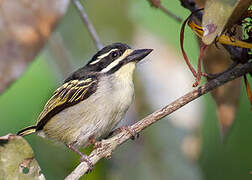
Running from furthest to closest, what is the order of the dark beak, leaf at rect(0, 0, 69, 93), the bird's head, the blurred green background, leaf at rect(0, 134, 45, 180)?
the bird's head < the dark beak < the blurred green background < leaf at rect(0, 0, 69, 93) < leaf at rect(0, 134, 45, 180)

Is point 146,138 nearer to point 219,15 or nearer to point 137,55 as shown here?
point 137,55

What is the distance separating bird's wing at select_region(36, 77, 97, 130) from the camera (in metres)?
3.64

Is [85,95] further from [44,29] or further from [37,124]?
[44,29]

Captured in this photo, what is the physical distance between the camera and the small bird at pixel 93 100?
11.5 ft

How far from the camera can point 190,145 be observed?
12.3 ft

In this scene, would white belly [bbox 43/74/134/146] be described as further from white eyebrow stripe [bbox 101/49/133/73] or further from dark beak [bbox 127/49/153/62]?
dark beak [bbox 127/49/153/62]

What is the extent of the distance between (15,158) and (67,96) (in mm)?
1669

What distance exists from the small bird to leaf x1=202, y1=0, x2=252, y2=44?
1.69 m

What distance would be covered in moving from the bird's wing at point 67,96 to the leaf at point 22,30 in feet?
3.70

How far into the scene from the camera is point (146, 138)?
3820 millimetres

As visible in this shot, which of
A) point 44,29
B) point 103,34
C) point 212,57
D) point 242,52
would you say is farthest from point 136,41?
point 242,52

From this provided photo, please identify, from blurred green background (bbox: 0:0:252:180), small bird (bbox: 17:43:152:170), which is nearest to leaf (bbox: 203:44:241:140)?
blurred green background (bbox: 0:0:252:180)

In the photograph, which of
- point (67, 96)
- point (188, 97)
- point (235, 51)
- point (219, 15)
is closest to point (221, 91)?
point (235, 51)

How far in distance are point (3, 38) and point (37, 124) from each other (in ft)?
4.30
